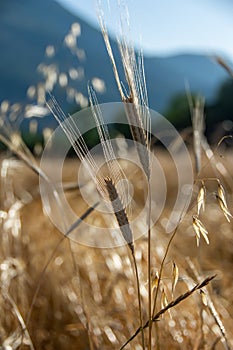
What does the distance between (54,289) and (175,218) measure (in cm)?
41

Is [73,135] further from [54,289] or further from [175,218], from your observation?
[175,218]

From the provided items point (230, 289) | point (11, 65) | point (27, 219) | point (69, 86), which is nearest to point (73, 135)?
point (230, 289)

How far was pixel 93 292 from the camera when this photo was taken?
1.21 m

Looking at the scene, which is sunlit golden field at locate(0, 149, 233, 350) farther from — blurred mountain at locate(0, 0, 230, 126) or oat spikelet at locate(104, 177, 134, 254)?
blurred mountain at locate(0, 0, 230, 126)

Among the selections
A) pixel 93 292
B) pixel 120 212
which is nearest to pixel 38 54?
pixel 93 292

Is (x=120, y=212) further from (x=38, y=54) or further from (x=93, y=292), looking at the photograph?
(x=38, y=54)

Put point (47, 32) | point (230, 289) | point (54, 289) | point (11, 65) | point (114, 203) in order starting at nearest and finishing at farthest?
point (114, 203) → point (230, 289) → point (54, 289) → point (11, 65) → point (47, 32)

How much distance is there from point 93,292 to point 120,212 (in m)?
0.76

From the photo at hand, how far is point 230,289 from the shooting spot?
1.19m

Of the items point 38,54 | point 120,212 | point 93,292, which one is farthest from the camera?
point 38,54

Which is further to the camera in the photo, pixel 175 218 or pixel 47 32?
pixel 47 32

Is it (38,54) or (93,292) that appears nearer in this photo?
(93,292)

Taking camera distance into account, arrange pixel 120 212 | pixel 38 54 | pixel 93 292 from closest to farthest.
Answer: pixel 120 212, pixel 93 292, pixel 38 54

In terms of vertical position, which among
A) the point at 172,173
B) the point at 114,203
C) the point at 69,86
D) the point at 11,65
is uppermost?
the point at 11,65
